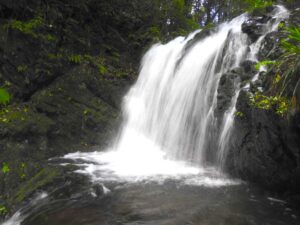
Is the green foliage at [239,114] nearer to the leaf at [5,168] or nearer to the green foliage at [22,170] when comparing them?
the green foliage at [22,170]

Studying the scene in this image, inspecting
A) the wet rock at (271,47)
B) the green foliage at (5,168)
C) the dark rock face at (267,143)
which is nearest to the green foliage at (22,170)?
the green foliage at (5,168)

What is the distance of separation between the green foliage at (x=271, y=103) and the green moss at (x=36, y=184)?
416 centimetres

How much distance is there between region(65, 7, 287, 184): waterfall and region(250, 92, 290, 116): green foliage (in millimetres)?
965

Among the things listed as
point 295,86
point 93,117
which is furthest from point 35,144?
point 295,86

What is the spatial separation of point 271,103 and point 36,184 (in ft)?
15.1

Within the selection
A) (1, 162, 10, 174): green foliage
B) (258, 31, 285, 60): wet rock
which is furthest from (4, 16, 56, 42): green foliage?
(258, 31, 285, 60): wet rock

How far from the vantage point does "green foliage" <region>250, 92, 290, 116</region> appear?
14.3ft

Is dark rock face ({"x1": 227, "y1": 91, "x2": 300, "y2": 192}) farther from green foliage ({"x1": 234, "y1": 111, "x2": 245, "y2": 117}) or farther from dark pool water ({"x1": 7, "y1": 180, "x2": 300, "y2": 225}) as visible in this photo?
dark pool water ({"x1": 7, "y1": 180, "x2": 300, "y2": 225})

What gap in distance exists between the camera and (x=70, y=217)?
406cm

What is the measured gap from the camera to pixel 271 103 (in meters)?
4.61

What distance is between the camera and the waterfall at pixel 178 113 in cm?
658

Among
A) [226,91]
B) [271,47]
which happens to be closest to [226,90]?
[226,91]

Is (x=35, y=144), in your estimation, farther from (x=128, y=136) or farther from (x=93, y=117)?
(x=128, y=136)

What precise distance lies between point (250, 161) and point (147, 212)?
7.64ft
